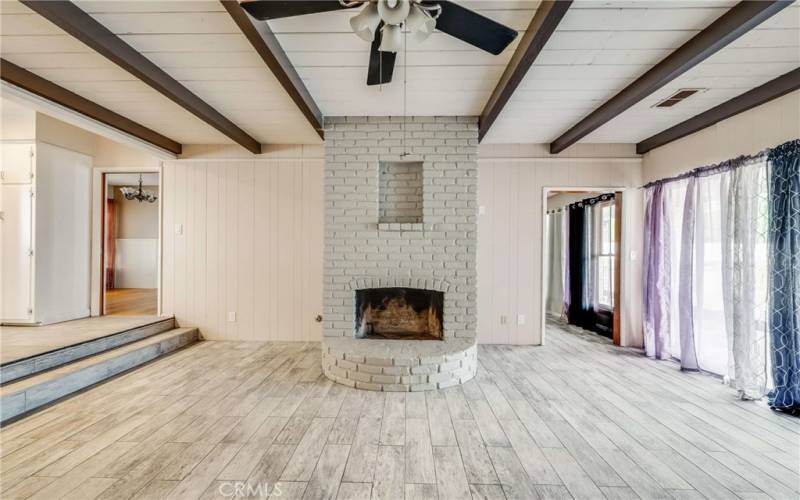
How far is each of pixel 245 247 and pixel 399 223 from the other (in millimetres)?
2169

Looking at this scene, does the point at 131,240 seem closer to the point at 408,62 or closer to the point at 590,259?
the point at 408,62

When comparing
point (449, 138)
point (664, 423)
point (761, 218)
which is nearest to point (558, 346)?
point (664, 423)

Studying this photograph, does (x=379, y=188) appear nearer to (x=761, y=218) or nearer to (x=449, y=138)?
(x=449, y=138)

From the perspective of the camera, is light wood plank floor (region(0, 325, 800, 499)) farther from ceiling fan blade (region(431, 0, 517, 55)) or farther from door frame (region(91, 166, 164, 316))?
ceiling fan blade (region(431, 0, 517, 55))

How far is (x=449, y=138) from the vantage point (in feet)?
11.1

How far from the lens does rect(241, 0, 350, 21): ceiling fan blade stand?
157 centimetres

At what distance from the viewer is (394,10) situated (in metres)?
1.56

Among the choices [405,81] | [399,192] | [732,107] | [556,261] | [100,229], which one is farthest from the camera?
[556,261]

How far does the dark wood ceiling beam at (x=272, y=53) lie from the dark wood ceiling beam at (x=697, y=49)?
269 centimetres

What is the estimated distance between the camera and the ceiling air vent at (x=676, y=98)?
9.04 ft

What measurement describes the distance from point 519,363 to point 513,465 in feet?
5.75

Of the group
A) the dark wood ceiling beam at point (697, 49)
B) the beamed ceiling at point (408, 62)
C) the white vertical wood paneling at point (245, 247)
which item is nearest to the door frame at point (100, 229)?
the white vertical wood paneling at point (245, 247)

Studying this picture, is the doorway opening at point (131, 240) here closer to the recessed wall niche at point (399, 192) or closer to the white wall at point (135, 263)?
the white wall at point (135, 263)

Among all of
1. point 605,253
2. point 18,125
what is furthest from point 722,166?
point 18,125
